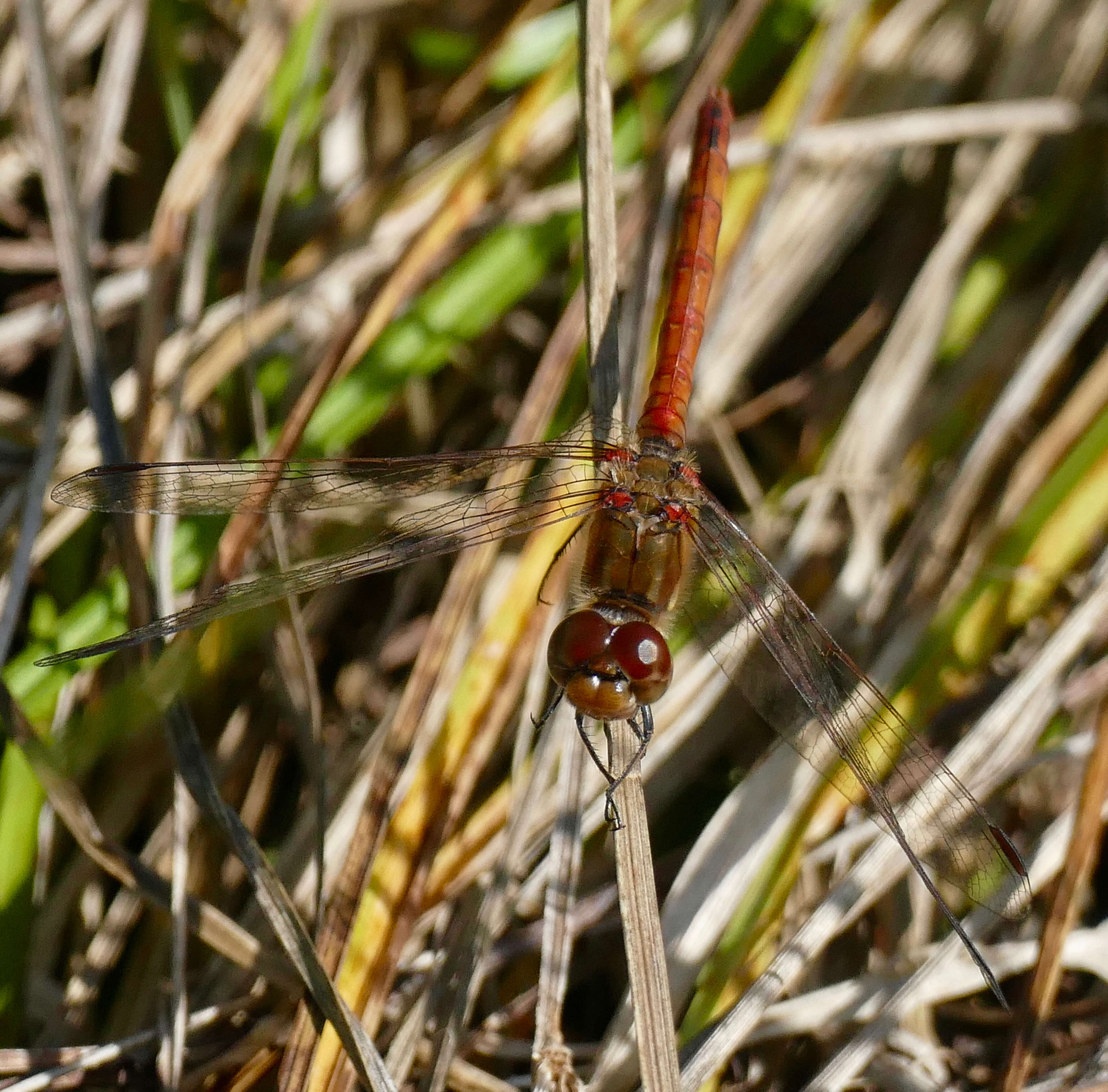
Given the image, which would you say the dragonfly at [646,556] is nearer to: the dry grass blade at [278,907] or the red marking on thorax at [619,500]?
the red marking on thorax at [619,500]

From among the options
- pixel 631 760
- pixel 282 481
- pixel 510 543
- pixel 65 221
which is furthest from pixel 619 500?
pixel 65 221

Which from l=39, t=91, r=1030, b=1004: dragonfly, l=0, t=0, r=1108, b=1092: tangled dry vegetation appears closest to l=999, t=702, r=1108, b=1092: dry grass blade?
l=0, t=0, r=1108, b=1092: tangled dry vegetation

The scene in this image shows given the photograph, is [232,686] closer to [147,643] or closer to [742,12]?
[147,643]

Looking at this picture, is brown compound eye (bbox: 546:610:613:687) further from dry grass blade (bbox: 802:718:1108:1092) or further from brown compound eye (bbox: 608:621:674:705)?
dry grass blade (bbox: 802:718:1108:1092)

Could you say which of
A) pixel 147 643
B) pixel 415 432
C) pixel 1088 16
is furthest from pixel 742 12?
pixel 147 643

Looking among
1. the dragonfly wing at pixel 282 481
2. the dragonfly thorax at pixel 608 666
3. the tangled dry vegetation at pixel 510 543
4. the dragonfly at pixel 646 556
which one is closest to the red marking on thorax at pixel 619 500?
the dragonfly at pixel 646 556

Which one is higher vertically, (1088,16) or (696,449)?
(1088,16)

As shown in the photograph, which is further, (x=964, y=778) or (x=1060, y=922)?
(x=964, y=778)

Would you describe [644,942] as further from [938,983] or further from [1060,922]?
[1060,922]
